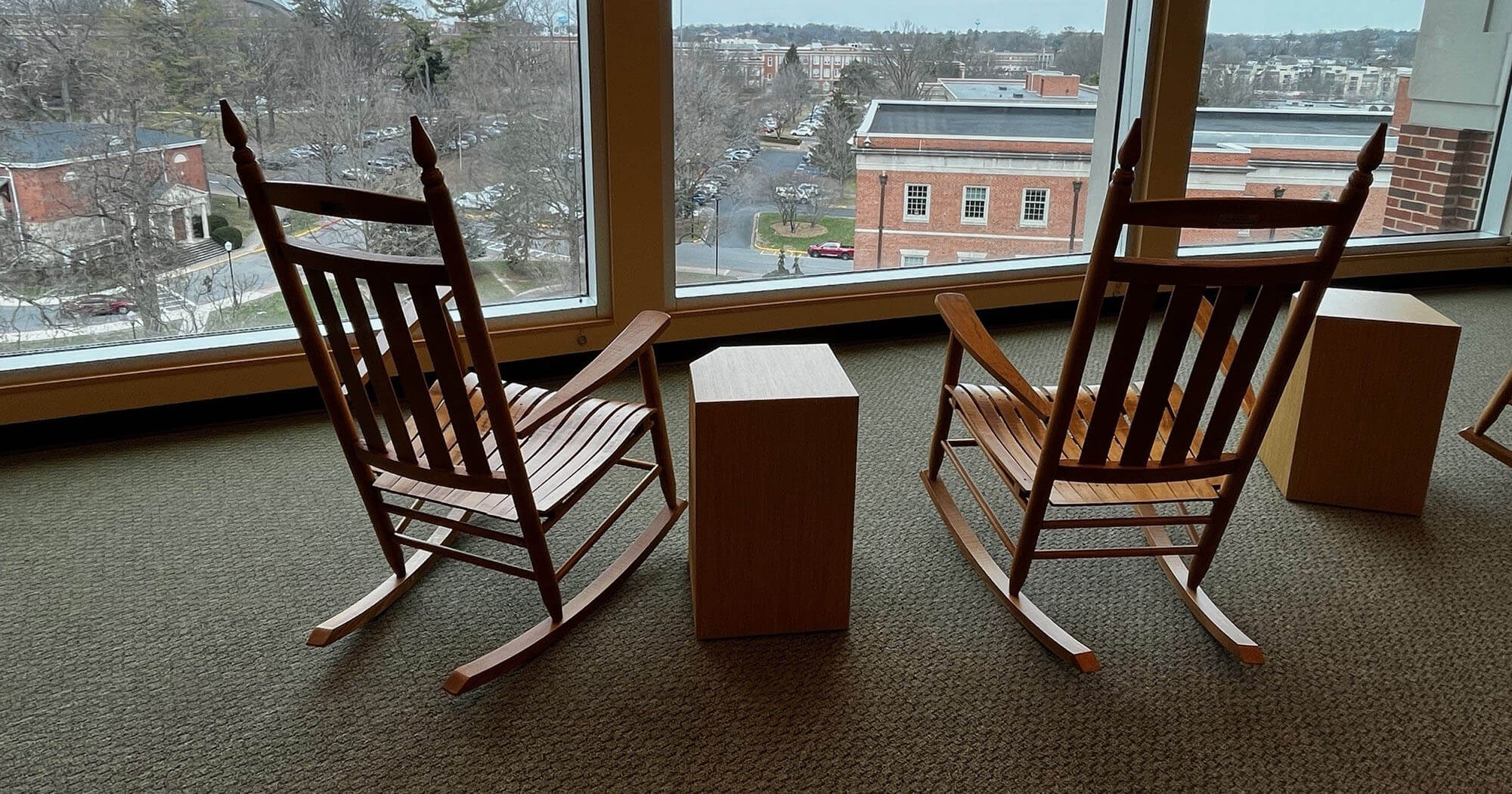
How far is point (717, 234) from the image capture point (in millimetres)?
3902

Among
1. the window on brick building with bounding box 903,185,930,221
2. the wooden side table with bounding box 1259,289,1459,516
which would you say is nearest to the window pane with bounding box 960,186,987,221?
the window on brick building with bounding box 903,185,930,221

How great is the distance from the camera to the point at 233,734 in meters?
1.89

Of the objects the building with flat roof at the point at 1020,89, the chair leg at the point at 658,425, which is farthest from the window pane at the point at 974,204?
the chair leg at the point at 658,425

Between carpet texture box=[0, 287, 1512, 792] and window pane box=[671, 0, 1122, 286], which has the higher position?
window pane box=[671, 0, 1122, 286]

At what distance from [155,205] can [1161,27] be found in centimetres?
354

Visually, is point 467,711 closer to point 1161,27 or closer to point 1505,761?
point 1505,761

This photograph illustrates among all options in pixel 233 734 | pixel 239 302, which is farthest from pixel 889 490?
pixel 239 302

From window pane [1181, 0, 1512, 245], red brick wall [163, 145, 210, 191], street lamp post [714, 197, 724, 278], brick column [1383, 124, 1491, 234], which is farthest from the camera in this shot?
brick column [1383, 124, 1491, 234]

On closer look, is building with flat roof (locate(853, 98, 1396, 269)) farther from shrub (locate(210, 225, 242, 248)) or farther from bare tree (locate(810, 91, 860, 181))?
shrub (locate(210, 225, 242, 248))

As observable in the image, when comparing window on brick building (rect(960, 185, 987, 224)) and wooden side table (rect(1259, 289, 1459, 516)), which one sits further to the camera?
window on brick building (rect(960, 185, 987, 224))

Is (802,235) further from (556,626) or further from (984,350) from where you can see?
(556,626)

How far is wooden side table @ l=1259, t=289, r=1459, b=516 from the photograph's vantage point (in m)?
2.57

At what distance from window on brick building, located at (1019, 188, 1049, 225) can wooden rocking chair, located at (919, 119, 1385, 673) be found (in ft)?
6.18

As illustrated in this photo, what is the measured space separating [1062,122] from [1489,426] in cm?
187
